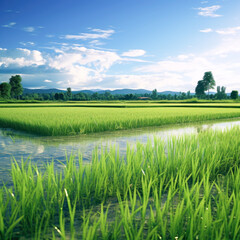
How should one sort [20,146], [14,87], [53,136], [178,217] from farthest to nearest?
[14,87] < [53,136] < [20,146] < [178,217]

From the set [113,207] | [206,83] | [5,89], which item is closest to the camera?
[113,207]

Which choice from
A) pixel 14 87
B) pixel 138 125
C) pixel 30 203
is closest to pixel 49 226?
pixel 30 203

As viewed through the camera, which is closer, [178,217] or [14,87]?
[178,217]

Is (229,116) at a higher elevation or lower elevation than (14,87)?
lower

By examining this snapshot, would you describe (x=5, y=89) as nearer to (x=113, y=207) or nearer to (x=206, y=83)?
(x=206, y=83)

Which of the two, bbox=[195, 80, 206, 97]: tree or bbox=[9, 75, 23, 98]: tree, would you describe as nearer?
bbox=[9, 75, 23, 98]: tree

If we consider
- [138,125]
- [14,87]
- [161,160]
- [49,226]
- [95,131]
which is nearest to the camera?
[49,226]

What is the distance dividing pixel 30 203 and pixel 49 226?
0.28 meters

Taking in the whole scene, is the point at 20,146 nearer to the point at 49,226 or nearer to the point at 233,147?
the point at 49,226

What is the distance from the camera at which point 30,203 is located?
217 cm

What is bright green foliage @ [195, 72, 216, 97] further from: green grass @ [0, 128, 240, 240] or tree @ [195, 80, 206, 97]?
green grass @ [0, 128, 240, 240]

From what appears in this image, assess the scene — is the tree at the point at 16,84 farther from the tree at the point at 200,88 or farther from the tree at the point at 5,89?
the tree at the point at 200,88

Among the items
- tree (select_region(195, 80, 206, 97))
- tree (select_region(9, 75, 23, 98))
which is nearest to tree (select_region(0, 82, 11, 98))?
tree (select_region(9, 75, 23, 98))

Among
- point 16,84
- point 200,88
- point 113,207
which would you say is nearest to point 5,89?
point 16,84
